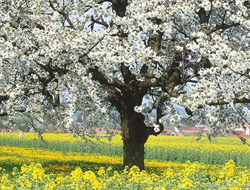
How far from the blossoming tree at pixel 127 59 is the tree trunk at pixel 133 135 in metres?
0.04

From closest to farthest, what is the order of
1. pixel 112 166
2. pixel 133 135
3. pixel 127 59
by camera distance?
pixel 127 59, pixel 133 135, pixel 112 166

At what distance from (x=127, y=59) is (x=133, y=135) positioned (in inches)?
210

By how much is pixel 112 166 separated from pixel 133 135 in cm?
409

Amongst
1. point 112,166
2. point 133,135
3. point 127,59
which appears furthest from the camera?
point 112,166

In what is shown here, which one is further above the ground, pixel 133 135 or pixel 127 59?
pixel 127 59

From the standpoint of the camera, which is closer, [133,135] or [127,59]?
[127,59]

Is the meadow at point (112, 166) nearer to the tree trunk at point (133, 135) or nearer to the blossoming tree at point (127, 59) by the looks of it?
the tree trunk at point (133, 135)

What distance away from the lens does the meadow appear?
11.2 m

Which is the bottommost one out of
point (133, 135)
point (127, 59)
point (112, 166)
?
point (112, 166)

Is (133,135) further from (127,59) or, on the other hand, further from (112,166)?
(127,59)

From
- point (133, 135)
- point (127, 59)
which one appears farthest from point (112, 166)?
point (127, 59)

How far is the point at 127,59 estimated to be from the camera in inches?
614

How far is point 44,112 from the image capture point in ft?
65.2

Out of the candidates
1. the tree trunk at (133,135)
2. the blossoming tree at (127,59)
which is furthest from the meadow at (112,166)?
the blossoming tree at (127,59)
